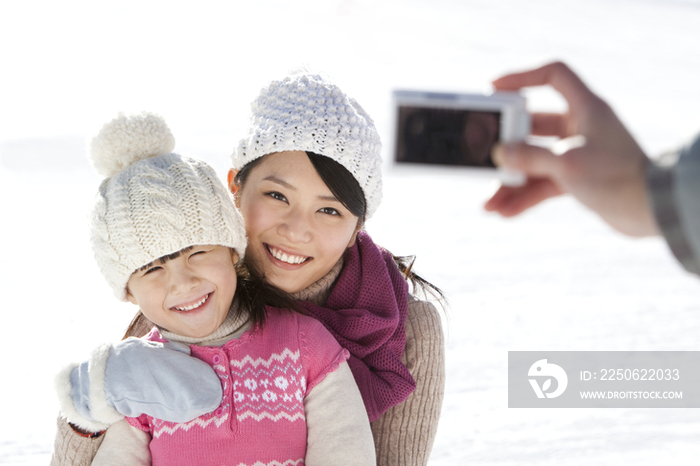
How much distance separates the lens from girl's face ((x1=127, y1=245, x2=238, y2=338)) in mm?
1345

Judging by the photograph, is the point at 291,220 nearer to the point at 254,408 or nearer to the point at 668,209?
the point at 254,408

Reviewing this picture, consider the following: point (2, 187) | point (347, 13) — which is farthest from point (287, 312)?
point (347, 13)

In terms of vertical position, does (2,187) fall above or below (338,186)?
below

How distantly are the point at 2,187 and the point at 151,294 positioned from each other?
324 cm

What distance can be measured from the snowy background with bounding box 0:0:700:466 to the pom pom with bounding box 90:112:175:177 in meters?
0.05

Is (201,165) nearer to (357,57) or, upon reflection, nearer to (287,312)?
(287,312)

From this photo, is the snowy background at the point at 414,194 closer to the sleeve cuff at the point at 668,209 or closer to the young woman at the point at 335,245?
the young woman at the point at 335,245

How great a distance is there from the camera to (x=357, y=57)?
7.05 m

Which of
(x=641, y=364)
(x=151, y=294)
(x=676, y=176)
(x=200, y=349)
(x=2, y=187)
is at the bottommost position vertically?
(x=641, y=364)

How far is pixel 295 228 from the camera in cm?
151

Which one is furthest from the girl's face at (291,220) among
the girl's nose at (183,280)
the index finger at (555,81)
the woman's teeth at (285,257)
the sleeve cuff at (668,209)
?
the sleeve cuff at (668,209)

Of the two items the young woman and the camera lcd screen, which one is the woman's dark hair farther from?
the camera lcd screen

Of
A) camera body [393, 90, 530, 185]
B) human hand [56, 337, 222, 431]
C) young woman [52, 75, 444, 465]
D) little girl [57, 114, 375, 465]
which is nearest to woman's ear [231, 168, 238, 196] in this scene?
young woman [52, 75, 444, 465]

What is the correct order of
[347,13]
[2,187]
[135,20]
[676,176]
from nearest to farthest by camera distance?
[676,176], [2,187], [135,20], [347,13]
